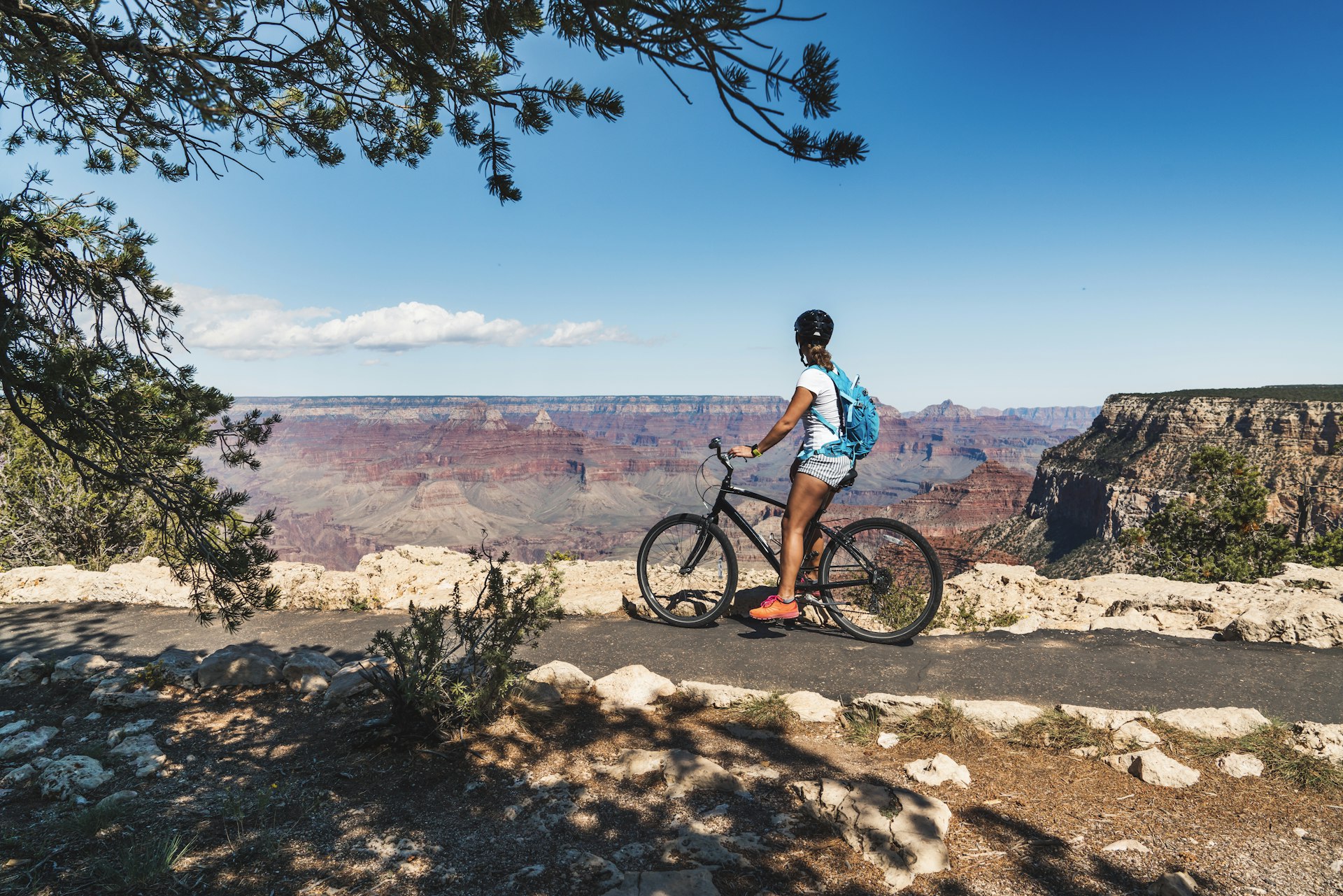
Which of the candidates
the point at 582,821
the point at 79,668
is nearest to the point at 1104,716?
the point at 582,821

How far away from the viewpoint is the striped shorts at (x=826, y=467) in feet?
17.7

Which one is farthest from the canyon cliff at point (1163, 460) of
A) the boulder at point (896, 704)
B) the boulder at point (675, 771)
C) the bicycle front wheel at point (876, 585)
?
the boulder at point (675, 771)

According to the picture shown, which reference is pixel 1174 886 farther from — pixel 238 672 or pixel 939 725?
pixel 238 672

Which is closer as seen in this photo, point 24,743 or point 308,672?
point 24,743

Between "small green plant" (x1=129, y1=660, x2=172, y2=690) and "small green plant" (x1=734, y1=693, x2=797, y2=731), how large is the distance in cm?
439

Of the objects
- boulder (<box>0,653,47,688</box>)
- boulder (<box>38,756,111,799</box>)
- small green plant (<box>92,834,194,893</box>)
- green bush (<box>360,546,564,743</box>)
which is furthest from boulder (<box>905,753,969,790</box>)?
boulder (<box>0,653,47,688</box>)

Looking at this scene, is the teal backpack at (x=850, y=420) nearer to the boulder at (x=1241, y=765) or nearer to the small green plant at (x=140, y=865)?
the boulder at (x=1241, y=765)

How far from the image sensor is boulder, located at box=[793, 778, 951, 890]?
8.42 ft

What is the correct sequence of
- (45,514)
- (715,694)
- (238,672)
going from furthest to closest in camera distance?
1. (45,514)
2. (238,672)
3. (715,694)

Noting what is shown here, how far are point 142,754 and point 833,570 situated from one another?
195 inches

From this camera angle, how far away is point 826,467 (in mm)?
5402

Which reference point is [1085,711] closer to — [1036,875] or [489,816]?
[1036,875]

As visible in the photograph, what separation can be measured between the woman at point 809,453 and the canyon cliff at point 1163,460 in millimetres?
53067

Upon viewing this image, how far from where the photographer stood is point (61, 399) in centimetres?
307
